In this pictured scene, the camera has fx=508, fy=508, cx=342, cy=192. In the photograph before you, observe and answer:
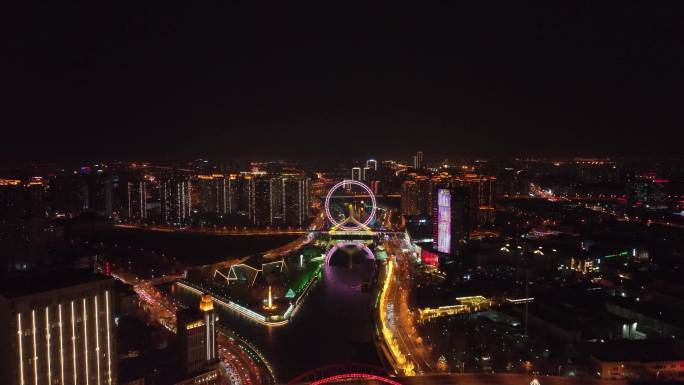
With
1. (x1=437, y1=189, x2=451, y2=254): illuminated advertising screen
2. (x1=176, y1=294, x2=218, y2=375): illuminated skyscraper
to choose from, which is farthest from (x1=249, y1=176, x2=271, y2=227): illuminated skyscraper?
(x1=176, y1=294, x2=218, y2=375): illuminated skyscraper

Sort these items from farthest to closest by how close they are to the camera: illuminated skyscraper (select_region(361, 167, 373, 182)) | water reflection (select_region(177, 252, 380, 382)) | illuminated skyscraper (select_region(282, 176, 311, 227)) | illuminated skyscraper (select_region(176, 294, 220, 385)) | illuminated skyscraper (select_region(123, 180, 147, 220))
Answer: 1. illuminated skyscraper (select_region(361, 167, 373, 182))
2. illuminated skyscraper (select_region(123, 180, 147, 220))
3. illuminated skyscraper (select_region(282, 176, 311, 227))
4. water reflection (select_region(177, 252, 380, 382))
5. illuminated skyscraper (select_region(176, 294, 220, 385))

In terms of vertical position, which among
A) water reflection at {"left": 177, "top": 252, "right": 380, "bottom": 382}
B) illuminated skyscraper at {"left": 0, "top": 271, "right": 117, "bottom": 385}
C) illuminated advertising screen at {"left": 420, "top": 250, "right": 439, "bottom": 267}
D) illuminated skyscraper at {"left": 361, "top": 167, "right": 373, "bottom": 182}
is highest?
illuminated skyscraper at {"left": 361, "top": 167, "right": 373, "bottom": 182}

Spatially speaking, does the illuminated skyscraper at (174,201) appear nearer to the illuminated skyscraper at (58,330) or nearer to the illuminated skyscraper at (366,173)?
the illuminated skyscraper at (366,173)

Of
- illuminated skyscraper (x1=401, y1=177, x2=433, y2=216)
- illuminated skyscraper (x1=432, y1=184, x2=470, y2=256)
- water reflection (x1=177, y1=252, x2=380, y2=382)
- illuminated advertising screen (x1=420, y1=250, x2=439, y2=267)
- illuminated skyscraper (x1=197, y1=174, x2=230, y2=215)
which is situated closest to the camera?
water reflection (x1=177, y1=252, x2=380, y2=382)

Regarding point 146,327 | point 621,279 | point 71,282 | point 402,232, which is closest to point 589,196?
point 402,232

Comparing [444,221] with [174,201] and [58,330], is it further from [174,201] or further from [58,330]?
[174,201]

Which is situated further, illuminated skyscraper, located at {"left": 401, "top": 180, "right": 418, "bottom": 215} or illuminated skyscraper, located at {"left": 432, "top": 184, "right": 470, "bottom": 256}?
illuminated skyscraper, located at {"left": 401, "top": 180, "right": 418, "bottom": 215}

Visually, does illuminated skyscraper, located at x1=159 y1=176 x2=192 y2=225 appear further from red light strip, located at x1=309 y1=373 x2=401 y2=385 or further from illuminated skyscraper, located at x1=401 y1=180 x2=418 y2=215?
red light strip, located at x1=309 y1=373 x2=401 y2=385

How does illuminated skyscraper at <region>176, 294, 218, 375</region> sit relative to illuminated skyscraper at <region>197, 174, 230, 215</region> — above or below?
below

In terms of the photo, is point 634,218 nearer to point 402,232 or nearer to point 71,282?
point 402,232
